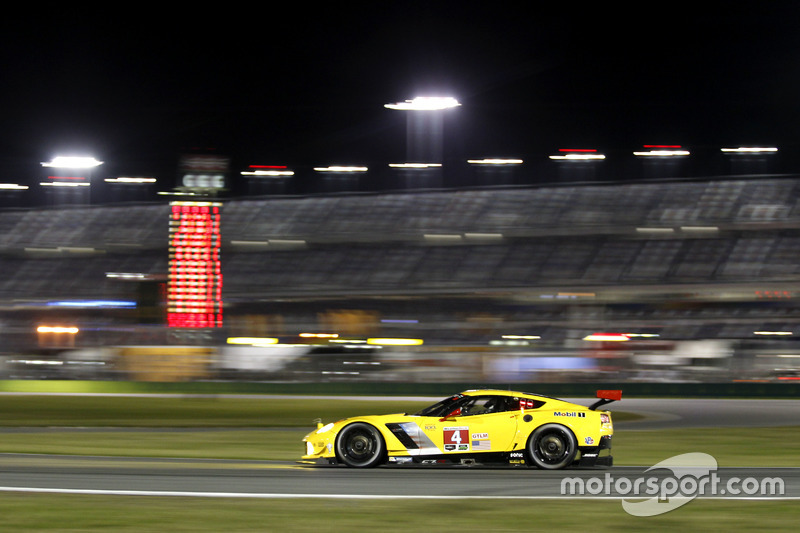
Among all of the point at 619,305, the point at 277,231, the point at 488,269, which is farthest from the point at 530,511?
the point at 277,231

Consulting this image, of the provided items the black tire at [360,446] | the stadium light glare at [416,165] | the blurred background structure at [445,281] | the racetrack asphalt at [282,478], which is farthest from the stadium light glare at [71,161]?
the black tire at [360,446]

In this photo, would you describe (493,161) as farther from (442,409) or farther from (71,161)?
(442,409)

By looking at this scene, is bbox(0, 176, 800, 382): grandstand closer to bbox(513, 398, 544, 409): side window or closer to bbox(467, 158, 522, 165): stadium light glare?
bbox(467, 158, 522, 165): stadium light glare

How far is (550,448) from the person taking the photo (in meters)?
10.0

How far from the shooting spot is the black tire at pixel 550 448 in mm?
9953

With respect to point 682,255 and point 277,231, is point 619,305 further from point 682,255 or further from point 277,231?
point 277,231

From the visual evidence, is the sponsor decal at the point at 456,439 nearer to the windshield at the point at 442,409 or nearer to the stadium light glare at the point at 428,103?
the windshield at the point at 442,409

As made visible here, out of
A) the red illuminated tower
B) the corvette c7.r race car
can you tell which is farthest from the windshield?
the red illuminated tower

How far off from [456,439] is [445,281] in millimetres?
34545

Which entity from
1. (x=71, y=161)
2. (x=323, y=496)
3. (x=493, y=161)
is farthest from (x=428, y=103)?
(x=323, y=496)

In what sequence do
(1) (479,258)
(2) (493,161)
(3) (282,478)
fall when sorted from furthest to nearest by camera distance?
(2) (493,161) → (1) (479,258) → (3) (282,478)

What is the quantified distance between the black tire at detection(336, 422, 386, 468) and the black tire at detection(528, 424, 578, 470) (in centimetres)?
159

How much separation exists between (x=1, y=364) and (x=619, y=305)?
2401 centimetres

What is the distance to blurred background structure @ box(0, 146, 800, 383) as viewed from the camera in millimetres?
27672
